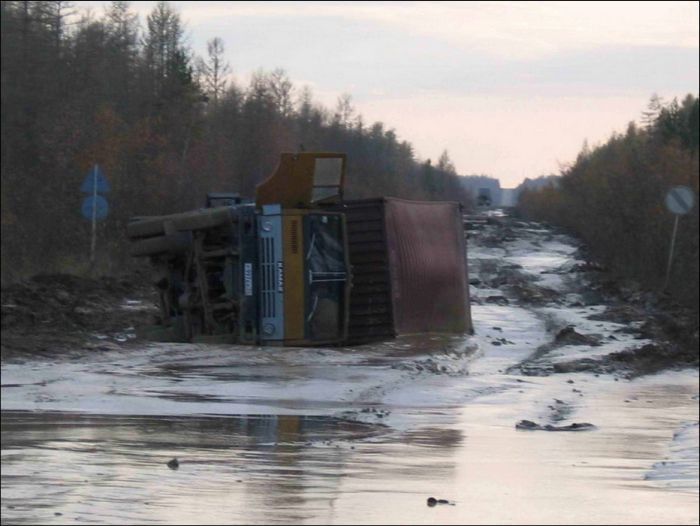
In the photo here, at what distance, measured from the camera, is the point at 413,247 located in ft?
71.9

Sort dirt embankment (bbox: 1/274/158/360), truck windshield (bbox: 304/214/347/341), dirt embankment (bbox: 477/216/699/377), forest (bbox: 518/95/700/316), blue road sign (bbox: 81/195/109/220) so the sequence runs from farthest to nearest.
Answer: forest (bbox: 518/95/700/316)
blue road sign (bbox: 81/195/109/220)
dirt embankment (bbox: 477/216/699/377)
truck windshield (bbox: 304/214/347/341)
dirt embankment (bbox: 1/274/158/360)

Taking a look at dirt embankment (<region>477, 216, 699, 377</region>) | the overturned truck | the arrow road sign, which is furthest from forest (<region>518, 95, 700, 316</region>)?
the overturned truck

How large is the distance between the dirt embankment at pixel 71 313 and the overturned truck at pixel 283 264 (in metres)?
1.29

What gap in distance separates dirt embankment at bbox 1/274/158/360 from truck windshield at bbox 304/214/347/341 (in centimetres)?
278

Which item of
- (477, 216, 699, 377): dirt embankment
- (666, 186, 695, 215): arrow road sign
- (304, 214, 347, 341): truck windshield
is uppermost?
(666, 186, 695, 215): arrow road sign

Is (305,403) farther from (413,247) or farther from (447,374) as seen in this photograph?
(413,247)

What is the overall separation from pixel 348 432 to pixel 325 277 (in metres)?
7.72

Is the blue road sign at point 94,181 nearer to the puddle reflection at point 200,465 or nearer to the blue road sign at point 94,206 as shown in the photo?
the blue road sign at point 94,206

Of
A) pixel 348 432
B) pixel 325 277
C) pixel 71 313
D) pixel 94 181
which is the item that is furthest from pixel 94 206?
pixel 348 432

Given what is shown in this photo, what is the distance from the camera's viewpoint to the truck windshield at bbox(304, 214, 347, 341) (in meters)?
18.9

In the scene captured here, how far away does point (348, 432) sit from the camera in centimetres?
1150

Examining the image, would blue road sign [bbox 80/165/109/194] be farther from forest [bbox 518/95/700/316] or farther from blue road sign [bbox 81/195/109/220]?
forest [bbox 518/95/700/316]

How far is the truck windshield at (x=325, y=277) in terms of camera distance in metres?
18.9

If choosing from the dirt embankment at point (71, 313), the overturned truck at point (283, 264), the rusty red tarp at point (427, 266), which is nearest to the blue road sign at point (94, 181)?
the dirt embankment at point (71, 313)
